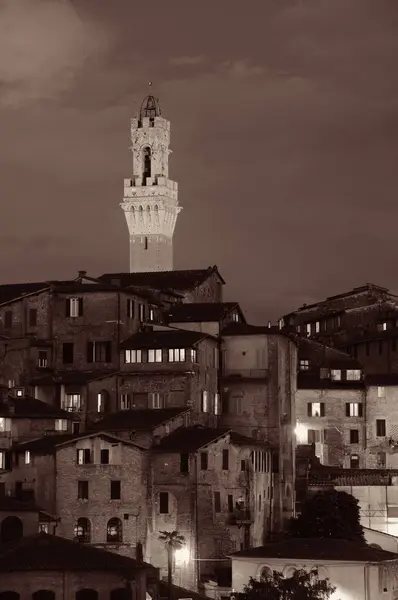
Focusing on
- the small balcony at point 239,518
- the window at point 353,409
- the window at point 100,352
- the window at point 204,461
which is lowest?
the small balcony at point 239,518

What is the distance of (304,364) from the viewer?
11206cm

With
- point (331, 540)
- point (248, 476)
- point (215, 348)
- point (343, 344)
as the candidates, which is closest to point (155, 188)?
point (343, 344)

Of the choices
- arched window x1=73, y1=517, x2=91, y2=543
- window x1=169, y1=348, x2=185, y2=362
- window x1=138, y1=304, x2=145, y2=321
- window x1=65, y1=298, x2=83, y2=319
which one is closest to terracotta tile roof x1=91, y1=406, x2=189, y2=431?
window x1=169, y1=348, x2=185, y2=362

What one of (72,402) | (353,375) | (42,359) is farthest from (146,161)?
(72,402)

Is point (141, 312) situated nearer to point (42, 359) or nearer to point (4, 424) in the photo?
point (42, 359)

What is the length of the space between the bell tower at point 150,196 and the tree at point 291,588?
49698 mm

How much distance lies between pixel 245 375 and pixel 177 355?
5476 mm

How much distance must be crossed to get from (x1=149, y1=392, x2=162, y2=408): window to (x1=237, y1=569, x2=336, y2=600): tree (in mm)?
15553

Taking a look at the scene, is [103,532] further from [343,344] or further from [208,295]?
[343,344]

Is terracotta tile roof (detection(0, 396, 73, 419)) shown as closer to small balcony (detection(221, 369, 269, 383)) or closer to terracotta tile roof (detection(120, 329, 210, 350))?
terracotta tile roof (detection(120, 329, 210, 350))

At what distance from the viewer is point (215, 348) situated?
98062 mm

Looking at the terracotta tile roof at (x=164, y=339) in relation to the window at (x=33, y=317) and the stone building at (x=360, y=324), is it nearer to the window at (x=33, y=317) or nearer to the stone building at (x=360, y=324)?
the window at (x=33, y=317)

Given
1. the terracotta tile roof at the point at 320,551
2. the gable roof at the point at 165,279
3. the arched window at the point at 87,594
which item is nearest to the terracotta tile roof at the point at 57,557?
the arched window at the point at 87,594

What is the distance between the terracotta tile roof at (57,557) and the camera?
256ft
